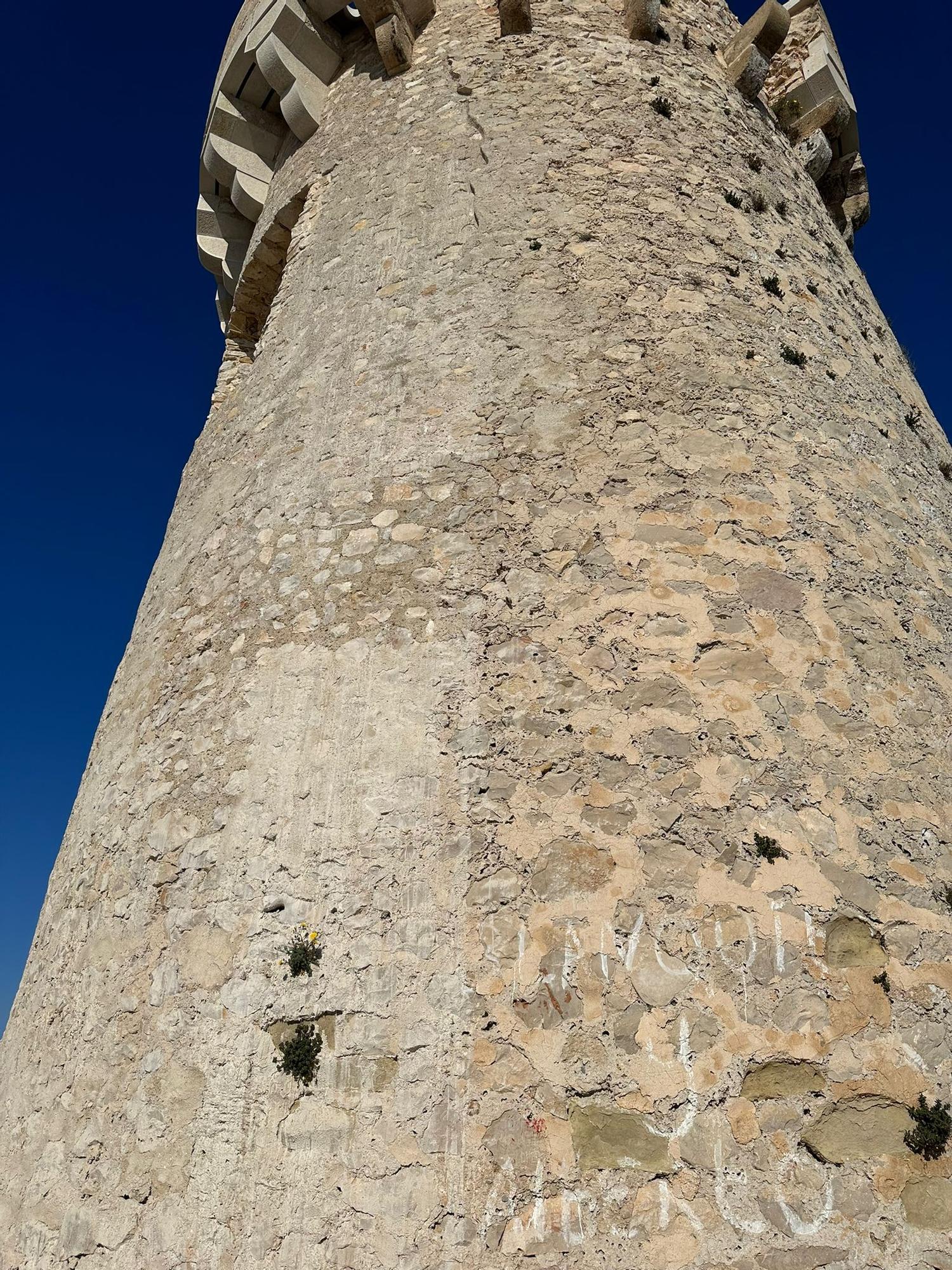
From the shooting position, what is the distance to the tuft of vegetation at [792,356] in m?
4.69

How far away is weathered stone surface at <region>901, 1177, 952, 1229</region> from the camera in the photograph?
2.68 m

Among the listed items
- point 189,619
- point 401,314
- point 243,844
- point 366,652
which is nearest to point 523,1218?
point 243,844

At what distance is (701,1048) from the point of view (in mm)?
2877

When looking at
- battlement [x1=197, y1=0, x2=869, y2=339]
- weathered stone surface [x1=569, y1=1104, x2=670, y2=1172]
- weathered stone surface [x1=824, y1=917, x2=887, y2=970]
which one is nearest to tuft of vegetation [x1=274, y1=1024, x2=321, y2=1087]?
weathered stone surface [x1=569, y1=1104, x2=670, y2=1172]

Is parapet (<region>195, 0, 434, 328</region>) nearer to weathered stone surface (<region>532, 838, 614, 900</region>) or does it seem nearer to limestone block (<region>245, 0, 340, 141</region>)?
limestone block (<region>245, 0, 340, 141</region>)

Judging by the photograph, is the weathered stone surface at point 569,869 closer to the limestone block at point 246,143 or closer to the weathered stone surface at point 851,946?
the weathered stone surface at point 851,946

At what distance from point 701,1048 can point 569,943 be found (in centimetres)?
52

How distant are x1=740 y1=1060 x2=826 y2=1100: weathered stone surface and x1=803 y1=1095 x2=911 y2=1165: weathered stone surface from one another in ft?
0.28

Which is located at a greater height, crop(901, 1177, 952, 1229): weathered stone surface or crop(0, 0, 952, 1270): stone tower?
crop(0, 0, 952, 1270): stone tower

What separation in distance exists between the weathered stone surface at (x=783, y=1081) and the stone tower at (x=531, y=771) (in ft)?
0.05

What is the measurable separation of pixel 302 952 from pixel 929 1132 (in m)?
2.12

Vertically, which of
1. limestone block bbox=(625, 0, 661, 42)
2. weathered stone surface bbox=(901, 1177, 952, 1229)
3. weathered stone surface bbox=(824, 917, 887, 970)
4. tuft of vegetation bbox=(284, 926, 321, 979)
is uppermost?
limestone block bbox=(625, 0, 661, 42)

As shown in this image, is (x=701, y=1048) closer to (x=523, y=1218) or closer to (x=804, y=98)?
(x=523, y=1218)

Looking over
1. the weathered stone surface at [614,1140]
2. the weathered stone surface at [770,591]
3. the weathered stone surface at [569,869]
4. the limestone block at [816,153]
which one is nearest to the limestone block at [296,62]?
the limestone block at [816,153]
